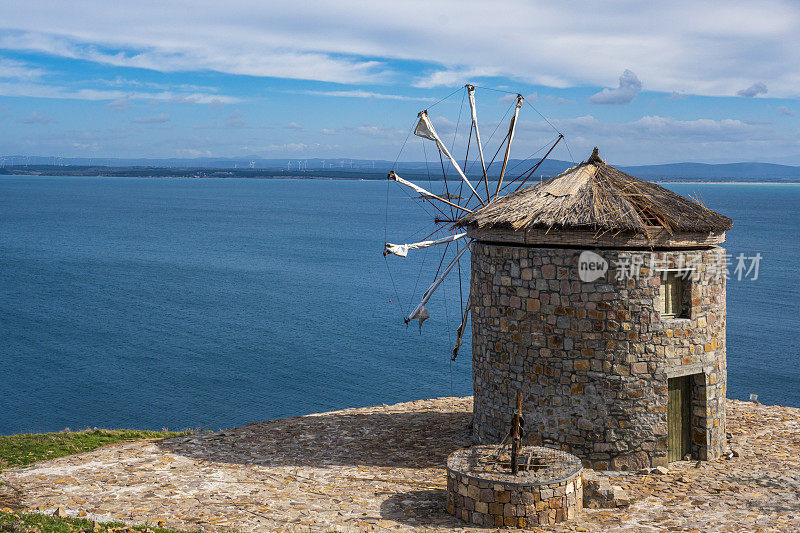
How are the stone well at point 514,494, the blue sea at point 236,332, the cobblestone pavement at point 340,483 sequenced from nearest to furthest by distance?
the stone well at point 514,494 → the cobblestone pavement at point 340,483 → the blue sea at point 236,332

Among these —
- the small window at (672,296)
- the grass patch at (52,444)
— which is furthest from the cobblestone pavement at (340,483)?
the small window at (672,296)

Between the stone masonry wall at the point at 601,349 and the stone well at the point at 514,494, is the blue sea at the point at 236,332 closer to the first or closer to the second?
the stone masonry wall at the point at 601,349

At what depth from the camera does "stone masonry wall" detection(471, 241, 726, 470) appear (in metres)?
14.0

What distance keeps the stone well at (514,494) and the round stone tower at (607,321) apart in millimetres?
2246

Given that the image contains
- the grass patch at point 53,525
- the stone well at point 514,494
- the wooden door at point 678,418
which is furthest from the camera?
the wooden door at point 678,418

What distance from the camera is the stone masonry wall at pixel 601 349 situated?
14.0 metres

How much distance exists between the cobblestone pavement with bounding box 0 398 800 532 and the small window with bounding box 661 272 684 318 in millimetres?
3057

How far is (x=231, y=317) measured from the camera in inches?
2141

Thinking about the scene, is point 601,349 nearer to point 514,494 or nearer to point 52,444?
point 514,494

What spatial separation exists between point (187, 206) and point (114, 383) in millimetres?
140921

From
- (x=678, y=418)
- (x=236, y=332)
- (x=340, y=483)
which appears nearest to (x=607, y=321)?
(x=678, y=418)

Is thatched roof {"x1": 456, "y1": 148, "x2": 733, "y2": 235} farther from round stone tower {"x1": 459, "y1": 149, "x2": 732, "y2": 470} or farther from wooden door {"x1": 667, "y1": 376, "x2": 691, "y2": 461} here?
wooden door {"x1": 667, "y1": 376, "x2": 691, "y2": 461}

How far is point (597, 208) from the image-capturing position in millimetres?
14258

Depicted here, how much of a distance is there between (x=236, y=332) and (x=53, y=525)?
4014cm
